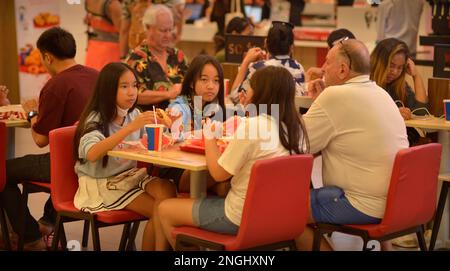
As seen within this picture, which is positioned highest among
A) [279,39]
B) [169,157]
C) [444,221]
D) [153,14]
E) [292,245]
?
[153,14]

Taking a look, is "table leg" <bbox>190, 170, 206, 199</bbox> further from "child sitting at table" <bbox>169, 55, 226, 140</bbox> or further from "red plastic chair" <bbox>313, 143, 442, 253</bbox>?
"child sitting at table" <bbox>169, 55, 226, 140</bbox>

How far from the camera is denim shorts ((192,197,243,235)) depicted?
3781mm

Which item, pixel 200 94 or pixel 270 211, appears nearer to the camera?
pixel 270 211

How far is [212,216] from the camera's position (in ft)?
12.5

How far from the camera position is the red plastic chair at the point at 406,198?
3938mm

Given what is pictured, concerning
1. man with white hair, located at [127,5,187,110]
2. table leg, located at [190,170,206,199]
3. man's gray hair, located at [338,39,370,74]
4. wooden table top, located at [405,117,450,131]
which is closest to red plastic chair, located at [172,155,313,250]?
table leg, located at [190,170,206,199]

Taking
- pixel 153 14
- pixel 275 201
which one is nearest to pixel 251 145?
pixel 275 201

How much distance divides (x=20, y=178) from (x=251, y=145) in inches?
66.5

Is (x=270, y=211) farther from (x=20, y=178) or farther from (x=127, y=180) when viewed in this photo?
(x=20, y=178)

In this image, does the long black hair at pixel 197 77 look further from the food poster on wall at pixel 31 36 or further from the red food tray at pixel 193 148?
the food poster on wall at pixel 31 36

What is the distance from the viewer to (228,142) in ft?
13.3

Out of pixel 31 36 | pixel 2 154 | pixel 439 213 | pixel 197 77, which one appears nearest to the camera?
pixel 2 154

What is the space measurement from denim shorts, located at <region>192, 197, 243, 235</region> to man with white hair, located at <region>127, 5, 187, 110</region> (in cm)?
201

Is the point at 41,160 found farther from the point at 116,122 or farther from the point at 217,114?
the point at 217,114
